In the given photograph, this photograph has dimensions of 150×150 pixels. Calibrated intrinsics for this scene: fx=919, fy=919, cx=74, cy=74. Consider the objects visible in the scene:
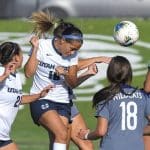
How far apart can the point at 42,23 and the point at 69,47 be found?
1.71 ft

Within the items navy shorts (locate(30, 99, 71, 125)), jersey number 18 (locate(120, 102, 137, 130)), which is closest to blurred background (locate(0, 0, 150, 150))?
navy shorts (locate(30, 99, 71, 125))

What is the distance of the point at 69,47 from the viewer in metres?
9.98

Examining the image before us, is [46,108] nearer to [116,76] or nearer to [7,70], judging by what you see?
[7,70]

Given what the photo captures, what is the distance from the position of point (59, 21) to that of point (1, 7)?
1124cm

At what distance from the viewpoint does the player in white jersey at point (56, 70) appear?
32.7 ft

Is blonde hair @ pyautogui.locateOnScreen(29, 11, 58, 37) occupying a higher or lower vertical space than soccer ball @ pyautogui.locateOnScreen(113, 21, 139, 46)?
higher

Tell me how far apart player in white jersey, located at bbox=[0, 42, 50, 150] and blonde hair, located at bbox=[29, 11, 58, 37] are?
108 cm

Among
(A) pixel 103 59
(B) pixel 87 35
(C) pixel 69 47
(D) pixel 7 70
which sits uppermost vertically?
(B) pixel 87 35

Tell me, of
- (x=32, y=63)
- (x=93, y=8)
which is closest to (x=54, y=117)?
→ (x=32, y=63)

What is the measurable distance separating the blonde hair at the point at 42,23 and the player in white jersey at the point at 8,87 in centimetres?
108

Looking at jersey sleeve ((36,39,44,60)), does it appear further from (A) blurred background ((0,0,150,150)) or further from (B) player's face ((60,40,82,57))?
(A) blurred background ((0,0,150,150))

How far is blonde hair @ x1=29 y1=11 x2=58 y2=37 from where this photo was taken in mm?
10250

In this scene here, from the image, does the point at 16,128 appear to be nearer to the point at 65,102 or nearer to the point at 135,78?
the point at 135,78

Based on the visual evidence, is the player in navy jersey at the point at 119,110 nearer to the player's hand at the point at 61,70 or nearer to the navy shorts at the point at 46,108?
the player's hand at the point at 61,70
